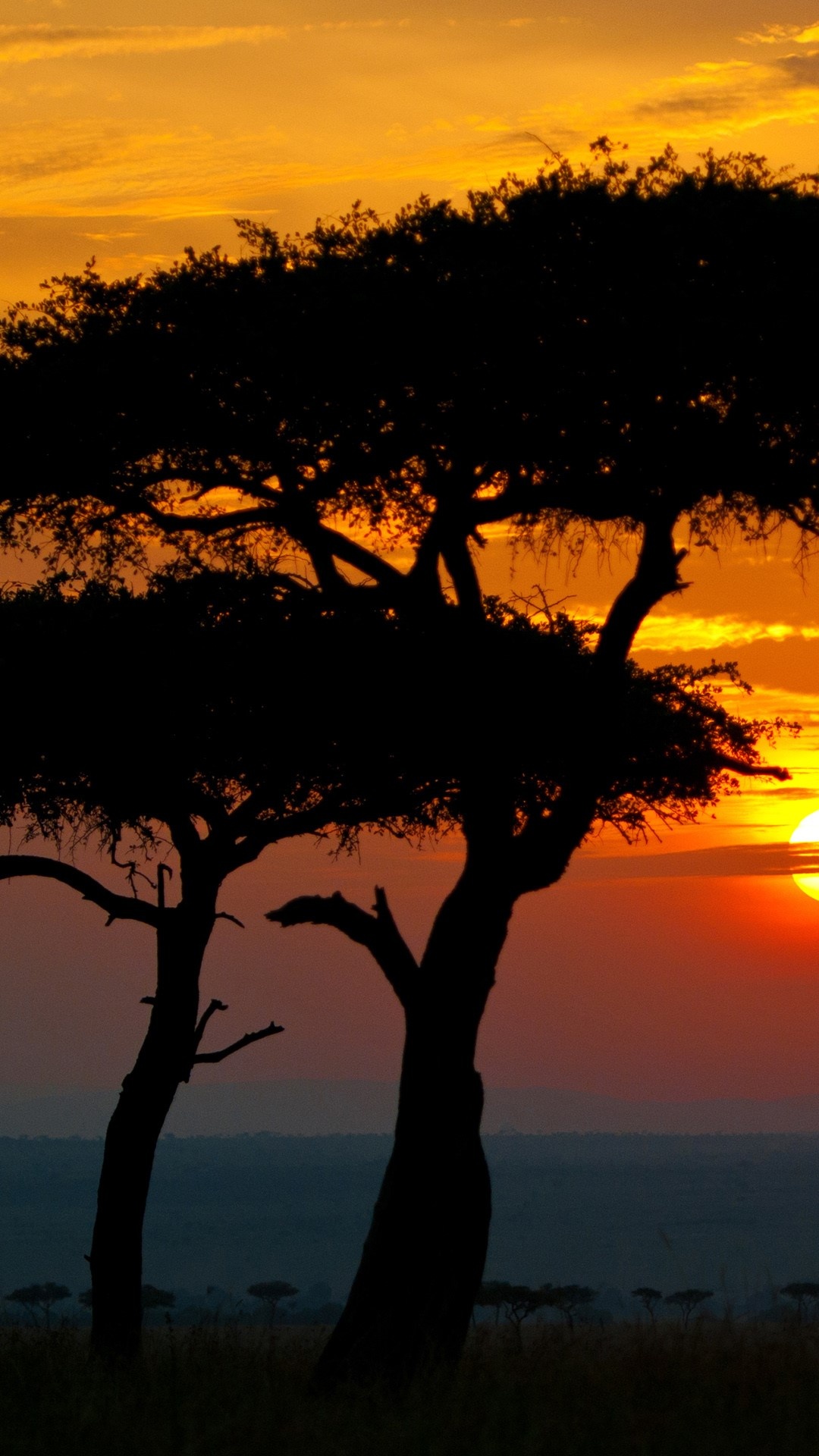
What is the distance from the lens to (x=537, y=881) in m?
14.7

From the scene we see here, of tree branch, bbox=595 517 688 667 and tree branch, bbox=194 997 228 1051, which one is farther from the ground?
tree branch, bbox=595 517 688 667

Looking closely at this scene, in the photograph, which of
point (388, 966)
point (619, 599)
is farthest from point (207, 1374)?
point (619, 599)

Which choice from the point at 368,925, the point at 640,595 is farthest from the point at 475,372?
the point at 368,925

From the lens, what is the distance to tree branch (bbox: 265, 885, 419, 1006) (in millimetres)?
14562

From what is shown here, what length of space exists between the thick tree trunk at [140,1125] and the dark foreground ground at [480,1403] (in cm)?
564

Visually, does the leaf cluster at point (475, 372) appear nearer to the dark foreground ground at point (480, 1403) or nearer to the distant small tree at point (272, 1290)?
the dark foreground ground at point (480, 1403)

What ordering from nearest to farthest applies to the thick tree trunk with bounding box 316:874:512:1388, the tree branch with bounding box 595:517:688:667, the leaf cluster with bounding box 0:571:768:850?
1. the thick tree trunk with bounding box 316:874:512:1388
2. the tree branch with bounding box 595:517:688:667
3. the leaf cluster with bounding box 0:571:768:850

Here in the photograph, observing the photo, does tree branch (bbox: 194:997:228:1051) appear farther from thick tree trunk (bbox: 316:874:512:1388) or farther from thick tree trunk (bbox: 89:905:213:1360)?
thick tree trunk (bbox: 316:874:512:1388)

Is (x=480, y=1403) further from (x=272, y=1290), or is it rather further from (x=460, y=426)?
(x=272, y=1290)

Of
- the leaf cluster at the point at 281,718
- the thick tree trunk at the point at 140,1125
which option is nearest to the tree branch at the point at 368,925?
the leaf cluster at the point at 281,718

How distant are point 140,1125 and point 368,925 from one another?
7584 mm

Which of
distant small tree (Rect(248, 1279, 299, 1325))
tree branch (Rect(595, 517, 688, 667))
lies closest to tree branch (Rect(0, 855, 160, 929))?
tree branch (Rect(595, 517, 688, 667))

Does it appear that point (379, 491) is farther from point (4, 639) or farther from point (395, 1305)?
point (395, 1305)

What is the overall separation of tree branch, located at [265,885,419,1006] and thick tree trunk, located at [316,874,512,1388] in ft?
0.57
